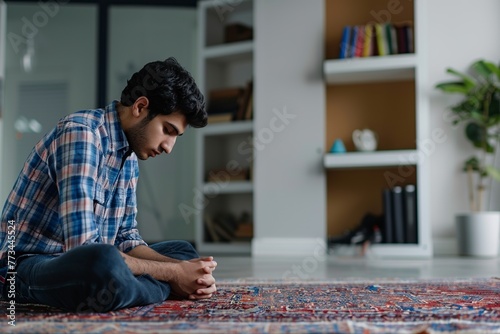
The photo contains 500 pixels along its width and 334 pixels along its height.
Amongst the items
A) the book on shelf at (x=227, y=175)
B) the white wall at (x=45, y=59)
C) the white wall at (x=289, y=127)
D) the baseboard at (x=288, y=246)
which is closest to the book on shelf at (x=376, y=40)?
the white wall at (x=289, y=127)

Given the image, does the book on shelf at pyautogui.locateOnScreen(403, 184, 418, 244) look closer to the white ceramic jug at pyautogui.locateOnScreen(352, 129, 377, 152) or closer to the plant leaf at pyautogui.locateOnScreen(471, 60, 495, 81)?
the white ceramic jug at pyautogui.locateOnScreen(352, 129, 377, 152)

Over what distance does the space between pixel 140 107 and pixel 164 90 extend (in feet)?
0.31

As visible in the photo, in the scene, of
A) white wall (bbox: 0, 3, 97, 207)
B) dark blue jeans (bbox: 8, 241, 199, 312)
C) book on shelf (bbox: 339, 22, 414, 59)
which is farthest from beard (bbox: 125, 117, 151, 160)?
white wall (bbox: 0, 3, 97, 207)

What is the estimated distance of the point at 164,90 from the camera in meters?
1.62

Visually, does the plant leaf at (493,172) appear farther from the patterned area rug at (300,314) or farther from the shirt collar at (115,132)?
the shirt collar at (115,132)

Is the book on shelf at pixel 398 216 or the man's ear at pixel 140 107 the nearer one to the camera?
the man's ear at pixel 140 107

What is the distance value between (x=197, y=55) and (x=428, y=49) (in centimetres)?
202

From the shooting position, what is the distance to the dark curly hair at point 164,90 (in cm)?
164

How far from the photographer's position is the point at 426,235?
14.4ft

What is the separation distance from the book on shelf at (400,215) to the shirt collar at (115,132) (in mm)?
3062

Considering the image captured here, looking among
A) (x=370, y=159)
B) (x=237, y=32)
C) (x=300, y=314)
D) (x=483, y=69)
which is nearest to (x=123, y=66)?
(x=237, y=32)

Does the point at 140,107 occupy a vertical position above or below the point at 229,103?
below

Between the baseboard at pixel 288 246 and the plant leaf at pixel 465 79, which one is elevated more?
the plant leaf at pixel 465 79

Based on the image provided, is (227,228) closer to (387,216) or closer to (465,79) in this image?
(387,216)
